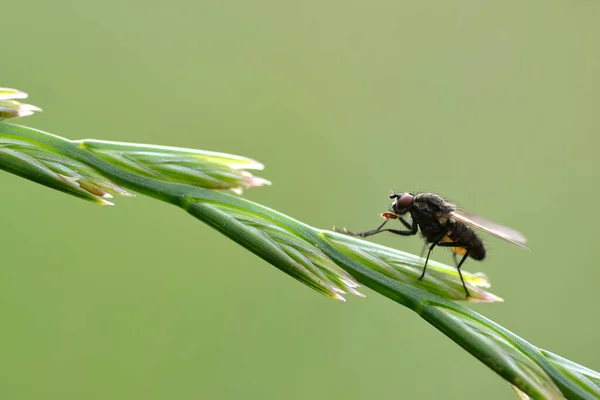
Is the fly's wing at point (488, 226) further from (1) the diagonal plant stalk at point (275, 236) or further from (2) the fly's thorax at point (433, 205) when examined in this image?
(1) the diagonal plant stalk at point (275, 236)

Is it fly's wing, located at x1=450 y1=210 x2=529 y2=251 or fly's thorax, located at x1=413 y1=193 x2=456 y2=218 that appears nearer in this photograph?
fly's wing, located at x1=450 y1=210 x2=529 y2=251

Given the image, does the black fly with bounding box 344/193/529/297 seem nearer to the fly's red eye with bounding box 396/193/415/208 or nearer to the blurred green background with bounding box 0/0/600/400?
the fly's red eye with bounding box 396/193/415/208

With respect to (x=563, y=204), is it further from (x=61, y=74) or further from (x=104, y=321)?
(x=61, y=74)

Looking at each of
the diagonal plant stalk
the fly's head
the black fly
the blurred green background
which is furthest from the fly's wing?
the blurred green background

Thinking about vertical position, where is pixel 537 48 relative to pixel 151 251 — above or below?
above

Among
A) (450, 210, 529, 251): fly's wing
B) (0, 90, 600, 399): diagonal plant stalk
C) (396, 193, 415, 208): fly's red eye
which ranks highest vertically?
(396, 193, 415, 208): fly's red eye

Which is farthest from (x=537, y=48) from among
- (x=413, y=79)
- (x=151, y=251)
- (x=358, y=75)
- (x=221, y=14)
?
(x=151, y=251)

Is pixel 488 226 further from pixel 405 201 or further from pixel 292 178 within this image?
pixel 292 178
